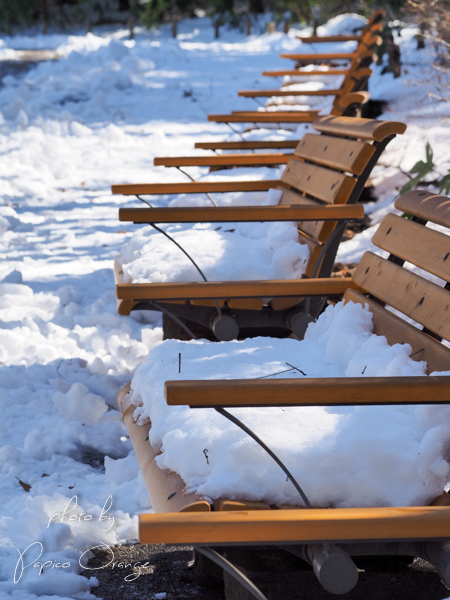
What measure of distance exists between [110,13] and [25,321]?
2929 centimetres

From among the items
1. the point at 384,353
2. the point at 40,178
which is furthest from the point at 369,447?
the point at 40,178

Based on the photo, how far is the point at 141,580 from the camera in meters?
2.06

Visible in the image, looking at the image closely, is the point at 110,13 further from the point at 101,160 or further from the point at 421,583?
the point at 421,583

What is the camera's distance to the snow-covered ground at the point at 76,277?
90.1 inches

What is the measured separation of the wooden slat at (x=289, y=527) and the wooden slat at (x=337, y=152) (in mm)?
1898

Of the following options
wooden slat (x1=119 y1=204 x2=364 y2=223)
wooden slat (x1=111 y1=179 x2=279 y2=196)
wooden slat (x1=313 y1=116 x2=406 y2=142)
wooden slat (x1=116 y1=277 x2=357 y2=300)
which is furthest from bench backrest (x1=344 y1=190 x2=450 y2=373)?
wooden slat (x1=111 y1=179 x2=279 y2=196)

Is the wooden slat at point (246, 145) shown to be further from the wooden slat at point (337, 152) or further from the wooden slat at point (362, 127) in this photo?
the wooden slat at point (362, 127)

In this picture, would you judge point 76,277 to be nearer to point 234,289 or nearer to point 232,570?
point 234,289

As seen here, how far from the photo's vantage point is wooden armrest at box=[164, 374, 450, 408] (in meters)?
1.37

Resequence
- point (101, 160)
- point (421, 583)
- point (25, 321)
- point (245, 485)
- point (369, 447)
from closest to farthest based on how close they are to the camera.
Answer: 1. point (245, 485)
2. point (369, 447)
3. point (421, 583)
4. point (25, 321)
5. point (101, 160)

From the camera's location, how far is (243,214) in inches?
112

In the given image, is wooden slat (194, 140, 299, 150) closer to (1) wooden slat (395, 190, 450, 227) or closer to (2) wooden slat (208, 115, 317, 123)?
(2) wooden slat (208, 115, 317, 123)

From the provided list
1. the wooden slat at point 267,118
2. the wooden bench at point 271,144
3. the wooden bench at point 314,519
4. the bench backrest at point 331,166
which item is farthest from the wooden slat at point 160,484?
the wooden slat at point 267,118

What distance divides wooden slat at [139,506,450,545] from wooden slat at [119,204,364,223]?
62.6 inches
